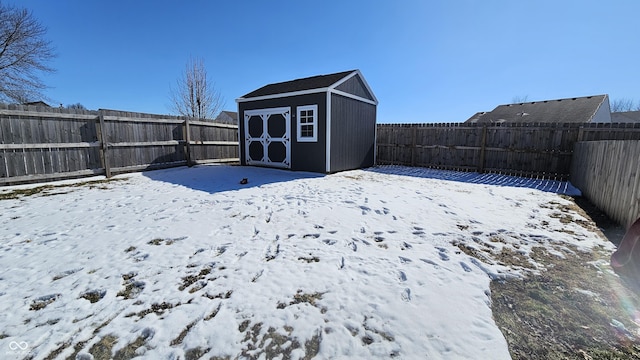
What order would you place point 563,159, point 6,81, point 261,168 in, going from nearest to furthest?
1. point 563,159
2. point 261,168
3. point 6,81

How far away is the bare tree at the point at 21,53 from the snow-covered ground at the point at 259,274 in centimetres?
1584

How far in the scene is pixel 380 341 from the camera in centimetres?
171

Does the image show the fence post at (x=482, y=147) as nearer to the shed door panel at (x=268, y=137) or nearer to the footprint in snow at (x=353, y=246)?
the shed door panel at (x=268, y=137)

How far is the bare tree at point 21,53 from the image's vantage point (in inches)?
562

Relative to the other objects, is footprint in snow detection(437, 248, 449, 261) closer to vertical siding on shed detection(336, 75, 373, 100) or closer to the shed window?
the shed window

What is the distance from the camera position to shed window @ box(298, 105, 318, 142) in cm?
863

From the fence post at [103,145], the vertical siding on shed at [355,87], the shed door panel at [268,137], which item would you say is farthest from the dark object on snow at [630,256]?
the fence post at [103,145]

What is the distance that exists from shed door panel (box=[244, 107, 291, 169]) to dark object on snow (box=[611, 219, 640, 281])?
8.14m

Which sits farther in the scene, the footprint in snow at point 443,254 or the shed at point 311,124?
the shed at point 311,124

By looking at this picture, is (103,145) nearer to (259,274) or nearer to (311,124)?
(311,124)

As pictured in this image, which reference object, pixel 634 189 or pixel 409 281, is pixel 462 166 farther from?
pixel 409 281

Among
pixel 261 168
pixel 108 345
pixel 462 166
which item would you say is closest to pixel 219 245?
pixel 108 345

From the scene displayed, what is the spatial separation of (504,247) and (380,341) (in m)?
2.41

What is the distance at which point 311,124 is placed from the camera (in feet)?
28.8
